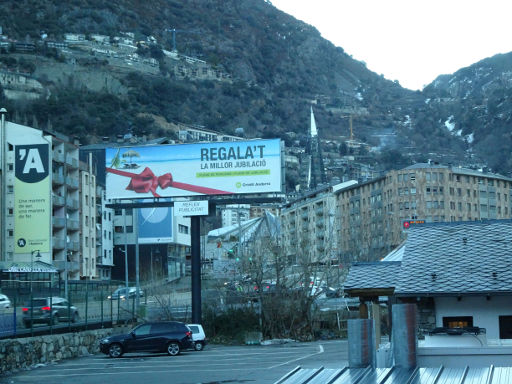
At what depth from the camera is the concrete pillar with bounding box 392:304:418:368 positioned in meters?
15.1

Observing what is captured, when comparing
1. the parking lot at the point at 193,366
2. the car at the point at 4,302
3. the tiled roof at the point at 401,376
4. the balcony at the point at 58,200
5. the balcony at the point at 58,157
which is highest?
the balcony at the point at 58,157

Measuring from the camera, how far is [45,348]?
35312 millimetres

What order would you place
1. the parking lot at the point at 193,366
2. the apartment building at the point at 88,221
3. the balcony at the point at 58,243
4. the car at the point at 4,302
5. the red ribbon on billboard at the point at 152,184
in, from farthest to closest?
the apartment building at the point at 88,221 < the balcony at the point at 58,243 < the red ribbon on billboard at the point at 152,184 < the car at the point at 4,302 < the parking lot at the point at 193,366

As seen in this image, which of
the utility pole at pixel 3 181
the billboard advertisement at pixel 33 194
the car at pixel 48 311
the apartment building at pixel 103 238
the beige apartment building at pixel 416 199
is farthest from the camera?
the beige apartment building at pixel 416 199

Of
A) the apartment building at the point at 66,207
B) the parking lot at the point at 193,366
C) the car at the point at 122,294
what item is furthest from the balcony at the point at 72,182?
the parking lot at the point at 193,366

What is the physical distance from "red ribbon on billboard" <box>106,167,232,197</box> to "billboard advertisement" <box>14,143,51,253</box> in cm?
3455

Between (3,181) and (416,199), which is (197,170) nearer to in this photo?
(3,181)

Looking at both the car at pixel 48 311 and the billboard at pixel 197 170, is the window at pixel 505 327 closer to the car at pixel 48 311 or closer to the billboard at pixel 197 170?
the car at pixel 48 311

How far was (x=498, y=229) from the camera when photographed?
2514 centimetres

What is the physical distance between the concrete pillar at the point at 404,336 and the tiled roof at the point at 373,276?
860 cm

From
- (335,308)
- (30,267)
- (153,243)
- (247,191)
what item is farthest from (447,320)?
(153,243)

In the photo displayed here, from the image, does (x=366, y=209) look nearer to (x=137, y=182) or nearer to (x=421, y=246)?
(x=137, y=182)

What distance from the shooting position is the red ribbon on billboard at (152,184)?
151ft

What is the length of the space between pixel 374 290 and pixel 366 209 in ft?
364
